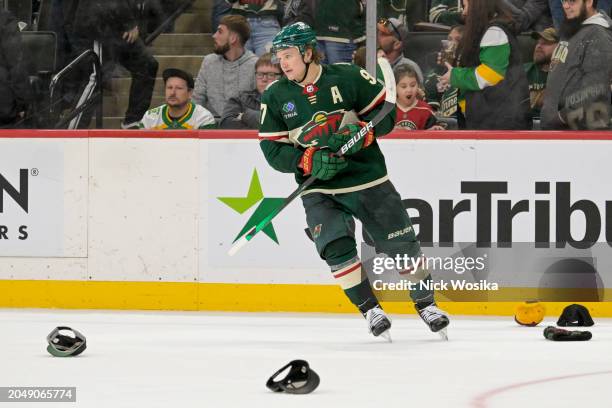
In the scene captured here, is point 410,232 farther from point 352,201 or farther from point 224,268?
point 224,268

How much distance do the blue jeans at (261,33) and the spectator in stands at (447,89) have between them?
0.88m

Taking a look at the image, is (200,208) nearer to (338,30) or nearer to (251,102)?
(251,102)

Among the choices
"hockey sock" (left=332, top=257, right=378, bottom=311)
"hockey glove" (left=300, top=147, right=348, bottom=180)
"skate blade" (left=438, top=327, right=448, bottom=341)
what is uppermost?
"hockey glove" (left=300, top=147, right=348, bottom=180)

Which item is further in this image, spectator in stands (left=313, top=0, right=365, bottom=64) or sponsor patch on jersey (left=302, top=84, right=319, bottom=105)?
spectator in stands (left=313, top=0, right=365, bottom=64)

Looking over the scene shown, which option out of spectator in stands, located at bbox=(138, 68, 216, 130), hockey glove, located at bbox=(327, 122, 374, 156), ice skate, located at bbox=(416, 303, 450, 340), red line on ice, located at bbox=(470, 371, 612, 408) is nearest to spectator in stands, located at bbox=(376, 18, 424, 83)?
spectator in stands, located at bbox=(138, 68, 216, 130)

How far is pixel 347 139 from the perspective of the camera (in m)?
5.81

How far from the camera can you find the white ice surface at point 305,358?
13.5 ft

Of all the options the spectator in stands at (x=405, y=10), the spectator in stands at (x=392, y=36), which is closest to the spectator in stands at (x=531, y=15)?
the spectator in stands at (x=405, y=10)

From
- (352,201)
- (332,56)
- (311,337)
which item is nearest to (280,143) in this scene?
(352,201)

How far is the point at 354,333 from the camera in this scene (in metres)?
6.31

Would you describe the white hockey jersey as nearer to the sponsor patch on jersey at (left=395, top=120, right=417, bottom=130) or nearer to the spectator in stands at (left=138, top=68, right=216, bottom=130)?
the spectator in stands at (left=138, top=68, right=216, bottom=130)

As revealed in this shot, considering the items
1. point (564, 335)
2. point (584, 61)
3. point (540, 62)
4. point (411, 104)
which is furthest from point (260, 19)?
point (564, 335)

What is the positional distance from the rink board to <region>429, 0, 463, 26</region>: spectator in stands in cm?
60

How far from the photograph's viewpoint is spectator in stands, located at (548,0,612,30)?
7.10 m
